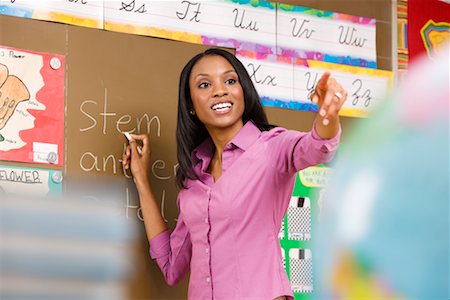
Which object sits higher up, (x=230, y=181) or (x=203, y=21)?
(x=203, y=21)

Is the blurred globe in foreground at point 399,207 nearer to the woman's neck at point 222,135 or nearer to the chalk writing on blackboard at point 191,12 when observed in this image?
the woman's neck at point 222,135

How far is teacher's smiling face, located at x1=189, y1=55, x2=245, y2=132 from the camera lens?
65.2 inches

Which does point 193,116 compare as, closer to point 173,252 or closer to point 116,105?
point 116,105

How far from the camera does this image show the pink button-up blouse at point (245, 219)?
156 centimetres

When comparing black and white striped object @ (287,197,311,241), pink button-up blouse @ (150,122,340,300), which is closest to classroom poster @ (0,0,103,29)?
pink button-up blouse @ (150,122,340,300)

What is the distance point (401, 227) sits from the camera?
5.28ft

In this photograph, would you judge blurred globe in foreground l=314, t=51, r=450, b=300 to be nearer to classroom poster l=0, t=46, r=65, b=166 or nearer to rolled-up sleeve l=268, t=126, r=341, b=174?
rolled-up sleeve l=268, t=126, r=341, b=174

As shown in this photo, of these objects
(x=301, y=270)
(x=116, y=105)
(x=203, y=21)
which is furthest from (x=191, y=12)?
(x=301, y=270)

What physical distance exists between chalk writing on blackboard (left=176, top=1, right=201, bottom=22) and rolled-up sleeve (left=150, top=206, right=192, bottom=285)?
1.56 ft

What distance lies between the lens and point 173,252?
1.79 meters

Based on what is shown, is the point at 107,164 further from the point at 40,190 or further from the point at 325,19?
the point at 325,19

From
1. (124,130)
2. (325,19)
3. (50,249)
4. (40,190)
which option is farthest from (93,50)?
(325,19)

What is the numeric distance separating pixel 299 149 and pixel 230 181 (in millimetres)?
188

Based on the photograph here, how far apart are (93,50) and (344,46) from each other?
71cm
